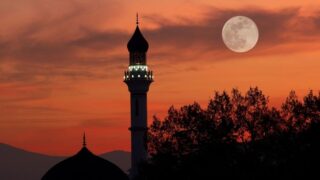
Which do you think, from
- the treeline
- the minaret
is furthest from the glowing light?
the treeline

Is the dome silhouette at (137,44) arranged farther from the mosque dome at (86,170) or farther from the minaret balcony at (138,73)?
the mosque dome at (86,170)

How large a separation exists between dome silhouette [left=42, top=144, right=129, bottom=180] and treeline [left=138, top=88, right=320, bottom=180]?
52.2m

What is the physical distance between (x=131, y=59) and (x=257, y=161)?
74.9 meters

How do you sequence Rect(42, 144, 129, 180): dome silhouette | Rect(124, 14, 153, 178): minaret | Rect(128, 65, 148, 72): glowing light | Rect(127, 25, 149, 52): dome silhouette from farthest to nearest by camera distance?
Rect(127, 25, 149, 52): dome silhouette → Rect(128, 65, 148, 72): glowing light → Rect(42, 144, 129, 180): dome silhouette → Rect(124, 14, 153, 178): minaret

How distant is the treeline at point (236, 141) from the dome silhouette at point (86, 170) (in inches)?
2055

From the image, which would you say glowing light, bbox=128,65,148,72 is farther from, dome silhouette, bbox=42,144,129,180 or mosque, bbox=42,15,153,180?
dome silhouette, bbox=42,144,129,180

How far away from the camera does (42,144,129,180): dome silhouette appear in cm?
14450

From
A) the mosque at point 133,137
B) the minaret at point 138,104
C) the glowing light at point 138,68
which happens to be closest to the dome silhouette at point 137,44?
the mosque at point 133,137

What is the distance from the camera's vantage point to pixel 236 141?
81.5 metres

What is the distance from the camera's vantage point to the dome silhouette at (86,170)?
144500 millimetres

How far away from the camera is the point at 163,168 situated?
271 ft

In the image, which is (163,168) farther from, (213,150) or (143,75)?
(143,75)

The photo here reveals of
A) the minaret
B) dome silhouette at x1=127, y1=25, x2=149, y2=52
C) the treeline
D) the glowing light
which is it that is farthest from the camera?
dome silhouette at x1=127, y1=25, x2=149, y2=52

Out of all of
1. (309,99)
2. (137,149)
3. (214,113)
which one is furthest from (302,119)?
(137,149)
